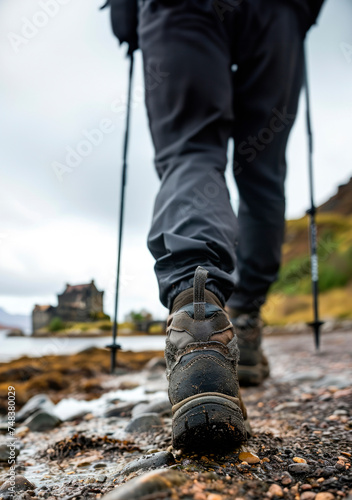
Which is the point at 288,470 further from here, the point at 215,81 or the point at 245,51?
the point at 245,51

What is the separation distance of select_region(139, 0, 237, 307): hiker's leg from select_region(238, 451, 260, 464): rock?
Answer: 1.20 ft

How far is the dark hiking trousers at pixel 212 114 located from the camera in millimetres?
1011

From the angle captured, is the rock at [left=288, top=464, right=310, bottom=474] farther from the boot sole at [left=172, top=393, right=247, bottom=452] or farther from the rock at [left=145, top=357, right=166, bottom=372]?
the rock at [left=145, top=357, right=166, bottom=372]

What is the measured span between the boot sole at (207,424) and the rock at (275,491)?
0.14m

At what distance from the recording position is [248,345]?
1896 millimetres

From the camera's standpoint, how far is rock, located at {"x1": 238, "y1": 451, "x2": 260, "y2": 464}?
759 millimetres

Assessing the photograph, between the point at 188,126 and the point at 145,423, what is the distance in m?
0.90

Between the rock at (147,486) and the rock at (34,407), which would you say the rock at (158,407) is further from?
the rock at (147,486)

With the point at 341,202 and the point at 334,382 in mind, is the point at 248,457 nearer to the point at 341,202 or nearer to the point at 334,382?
the point at 334,382

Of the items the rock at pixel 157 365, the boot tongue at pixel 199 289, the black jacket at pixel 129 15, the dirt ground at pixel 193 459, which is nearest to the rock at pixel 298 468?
the dirt ground at pixel 193 459

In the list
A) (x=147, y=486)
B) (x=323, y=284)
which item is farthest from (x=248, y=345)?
(x=323, y=284)

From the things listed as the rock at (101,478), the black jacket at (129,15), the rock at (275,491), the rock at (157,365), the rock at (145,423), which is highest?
the black jacket at (129,15)

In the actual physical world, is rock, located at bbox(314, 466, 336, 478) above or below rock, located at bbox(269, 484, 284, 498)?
below

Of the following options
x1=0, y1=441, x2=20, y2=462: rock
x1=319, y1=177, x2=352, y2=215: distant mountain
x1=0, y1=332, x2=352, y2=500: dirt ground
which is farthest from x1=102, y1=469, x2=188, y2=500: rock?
x1=319, y1=177, x2=352, y2=215: distant mountain
